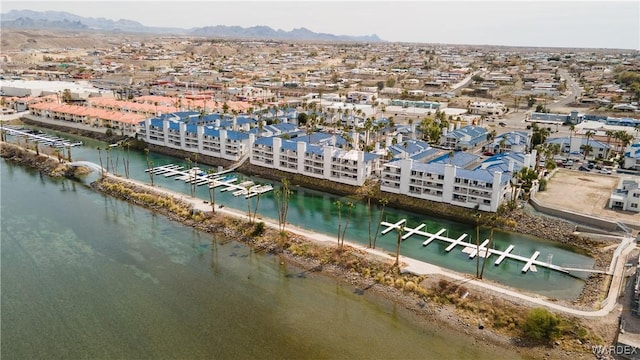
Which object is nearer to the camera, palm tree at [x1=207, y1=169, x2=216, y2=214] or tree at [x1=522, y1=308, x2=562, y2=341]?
tree at [x1=522, y1=308, x2=562, y2=341]

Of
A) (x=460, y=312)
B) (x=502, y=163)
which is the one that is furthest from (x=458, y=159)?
(x=460, y=312)

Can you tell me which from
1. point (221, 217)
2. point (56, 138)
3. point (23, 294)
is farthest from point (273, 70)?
point (23, 294)

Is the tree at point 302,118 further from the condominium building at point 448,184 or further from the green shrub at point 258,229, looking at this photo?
the green shrub at point 258,229

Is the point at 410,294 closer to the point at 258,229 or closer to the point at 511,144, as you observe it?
the point at 258,229

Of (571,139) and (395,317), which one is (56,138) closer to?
(395,317)

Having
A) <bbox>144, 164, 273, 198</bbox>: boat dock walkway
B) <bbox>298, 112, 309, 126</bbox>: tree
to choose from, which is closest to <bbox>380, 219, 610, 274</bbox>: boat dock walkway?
<bbox>144, 164, 273, 198</bbox>: boat dock walkway

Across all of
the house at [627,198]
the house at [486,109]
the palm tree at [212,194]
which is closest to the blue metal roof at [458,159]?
the house at [627,198]

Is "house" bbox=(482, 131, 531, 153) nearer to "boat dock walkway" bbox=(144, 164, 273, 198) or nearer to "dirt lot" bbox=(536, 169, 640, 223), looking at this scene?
"dirt lot" bbox=(536, 169, 640, 223)
